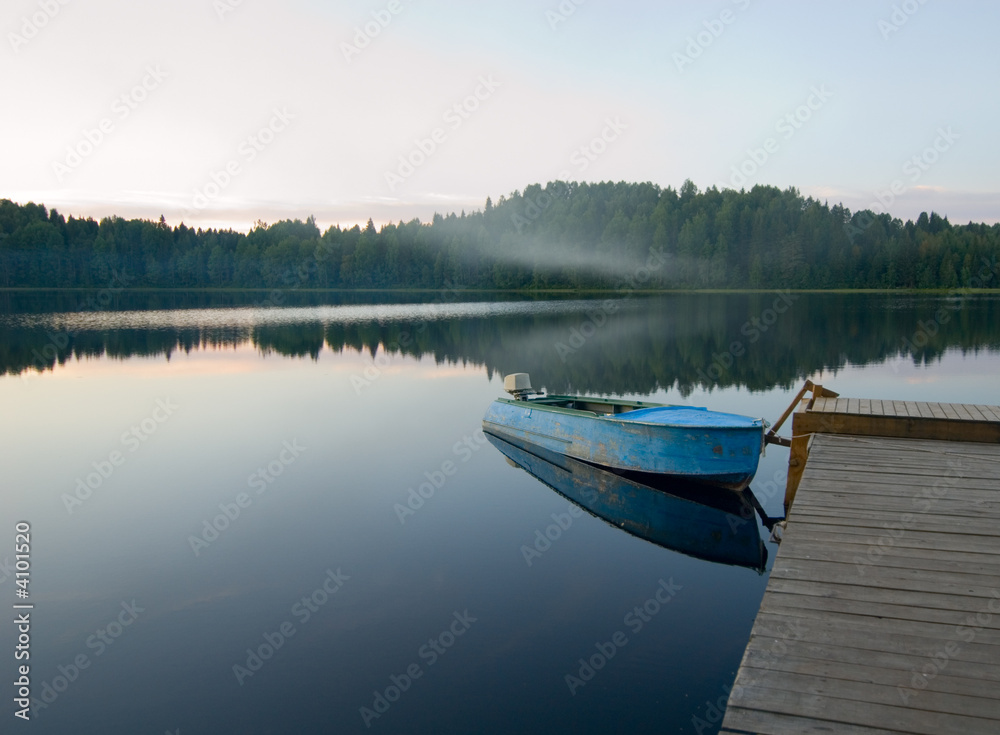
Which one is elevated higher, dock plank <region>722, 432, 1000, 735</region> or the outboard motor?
dock plank <region>722, 432, 1000, 735</region>

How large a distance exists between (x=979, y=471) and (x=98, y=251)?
13747 cm

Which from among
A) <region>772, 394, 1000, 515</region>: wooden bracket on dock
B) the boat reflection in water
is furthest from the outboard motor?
<region>772, 394, 1000, 515</region>: wooden bracket on dock

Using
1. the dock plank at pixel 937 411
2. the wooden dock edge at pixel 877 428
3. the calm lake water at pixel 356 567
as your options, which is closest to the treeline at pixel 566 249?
the calm lake water at pixel 356 567

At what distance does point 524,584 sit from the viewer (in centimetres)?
919

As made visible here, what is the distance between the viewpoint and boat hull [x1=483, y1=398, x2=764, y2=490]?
12203mm

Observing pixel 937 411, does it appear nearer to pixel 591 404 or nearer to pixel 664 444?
pixel 664 444

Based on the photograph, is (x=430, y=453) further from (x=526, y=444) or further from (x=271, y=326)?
(x=271, y=326)

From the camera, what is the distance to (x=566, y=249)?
124250mm

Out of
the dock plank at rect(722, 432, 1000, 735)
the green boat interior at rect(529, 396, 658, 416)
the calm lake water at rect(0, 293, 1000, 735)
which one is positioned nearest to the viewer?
the dock plank at rect(722, 432, 1000, 735)

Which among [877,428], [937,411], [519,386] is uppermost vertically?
[937,411]

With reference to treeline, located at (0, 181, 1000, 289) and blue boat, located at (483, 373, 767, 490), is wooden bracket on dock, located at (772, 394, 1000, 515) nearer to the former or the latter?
Result: blue boat, located at (483, 373, 767, 490)

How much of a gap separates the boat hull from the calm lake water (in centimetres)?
55

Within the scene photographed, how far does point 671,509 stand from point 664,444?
3.97 ft

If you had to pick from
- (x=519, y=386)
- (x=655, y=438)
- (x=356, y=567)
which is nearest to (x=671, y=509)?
(x=655, y=438)
